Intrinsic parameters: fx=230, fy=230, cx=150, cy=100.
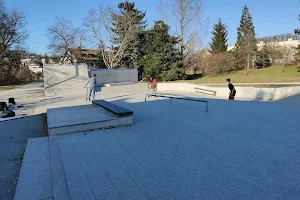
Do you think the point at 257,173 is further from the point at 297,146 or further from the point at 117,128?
the point at 117,128

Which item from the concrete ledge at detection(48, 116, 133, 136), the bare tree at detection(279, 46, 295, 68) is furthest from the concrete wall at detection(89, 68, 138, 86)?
the bare tree at detection(279, 46, 295, 68)

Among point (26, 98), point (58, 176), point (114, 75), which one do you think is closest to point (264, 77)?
point (114, 75)

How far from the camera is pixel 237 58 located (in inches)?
1615

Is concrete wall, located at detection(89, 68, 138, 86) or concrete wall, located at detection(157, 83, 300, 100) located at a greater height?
concrete wall, located at detection(89, 68, 138, 86)

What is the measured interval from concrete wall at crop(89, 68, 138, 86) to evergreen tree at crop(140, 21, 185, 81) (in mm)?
5018

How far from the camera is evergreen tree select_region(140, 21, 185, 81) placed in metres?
33.6

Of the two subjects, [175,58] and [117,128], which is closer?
[117,128]

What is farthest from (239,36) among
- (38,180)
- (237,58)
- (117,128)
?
(38,180)

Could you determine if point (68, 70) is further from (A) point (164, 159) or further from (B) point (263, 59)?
(B) point (263, 59)

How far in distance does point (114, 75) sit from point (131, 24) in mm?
11556

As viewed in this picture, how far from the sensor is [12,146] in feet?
19.6

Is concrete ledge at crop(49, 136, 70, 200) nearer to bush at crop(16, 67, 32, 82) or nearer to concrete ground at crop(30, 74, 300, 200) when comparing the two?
concrete ground at crop(30, 74, 300, 200)

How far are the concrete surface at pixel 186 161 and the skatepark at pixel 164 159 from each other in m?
0.01

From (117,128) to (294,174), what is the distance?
4.59m
